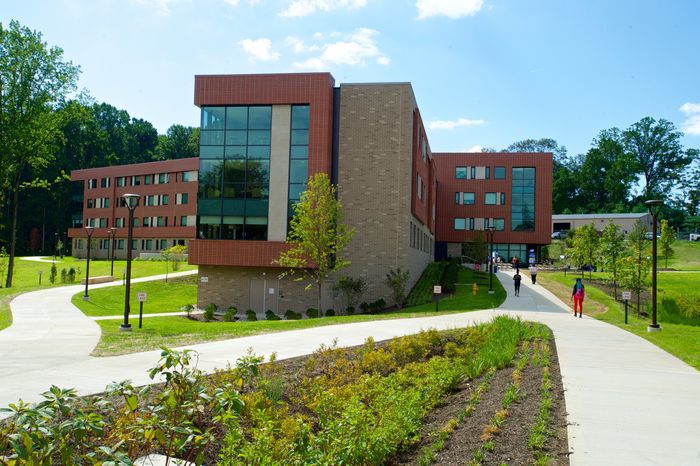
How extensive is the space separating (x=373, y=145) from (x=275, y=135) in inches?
239

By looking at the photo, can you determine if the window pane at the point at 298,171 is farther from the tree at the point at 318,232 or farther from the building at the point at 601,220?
the building at the point at 601,220

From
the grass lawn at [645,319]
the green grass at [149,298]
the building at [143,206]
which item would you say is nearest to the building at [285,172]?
the green grass at [149,298]

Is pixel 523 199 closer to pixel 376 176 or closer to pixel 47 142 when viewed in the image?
pixel 376 176

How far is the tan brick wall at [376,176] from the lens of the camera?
33.0 m

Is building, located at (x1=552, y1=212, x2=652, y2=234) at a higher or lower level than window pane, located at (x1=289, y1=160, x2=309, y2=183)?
higher

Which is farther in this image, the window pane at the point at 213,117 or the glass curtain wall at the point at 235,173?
the window pane at the point at 213,117

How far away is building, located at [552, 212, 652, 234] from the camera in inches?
3430

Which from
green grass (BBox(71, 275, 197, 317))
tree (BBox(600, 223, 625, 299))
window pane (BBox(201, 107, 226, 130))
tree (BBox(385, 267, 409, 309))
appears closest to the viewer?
green grass (BBox(71, 275, 197, 317))

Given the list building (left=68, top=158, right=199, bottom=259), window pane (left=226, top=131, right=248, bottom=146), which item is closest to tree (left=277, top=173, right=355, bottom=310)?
window pane (left=226, top=131, right=248, bottom=146)

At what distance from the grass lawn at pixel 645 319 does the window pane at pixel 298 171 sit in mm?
17549

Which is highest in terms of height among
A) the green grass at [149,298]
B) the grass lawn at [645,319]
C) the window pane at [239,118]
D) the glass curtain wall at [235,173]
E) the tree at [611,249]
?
the window pane at [239,118]

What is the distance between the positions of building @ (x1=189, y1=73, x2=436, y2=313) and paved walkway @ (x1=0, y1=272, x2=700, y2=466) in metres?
12.3

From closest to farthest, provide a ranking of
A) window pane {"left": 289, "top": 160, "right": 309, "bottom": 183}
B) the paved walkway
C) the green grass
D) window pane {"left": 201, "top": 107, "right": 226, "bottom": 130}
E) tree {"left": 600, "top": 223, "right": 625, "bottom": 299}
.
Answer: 1. the paved walkway
2. the green grass
3. window pane {"left": 289, "top": 160, "right": 309, "bottom": 183}
4. window pane {"left": 201, "top": 107, "right": 226, "bottom": 130}
5. tree {"left": 600, "top": 223, "right": 625, "bottom": 299}

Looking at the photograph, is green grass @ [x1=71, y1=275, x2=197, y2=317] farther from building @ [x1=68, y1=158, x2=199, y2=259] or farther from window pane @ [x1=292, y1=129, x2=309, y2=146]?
building @ [x1=68, y1=158, x2=199, y2=259]
